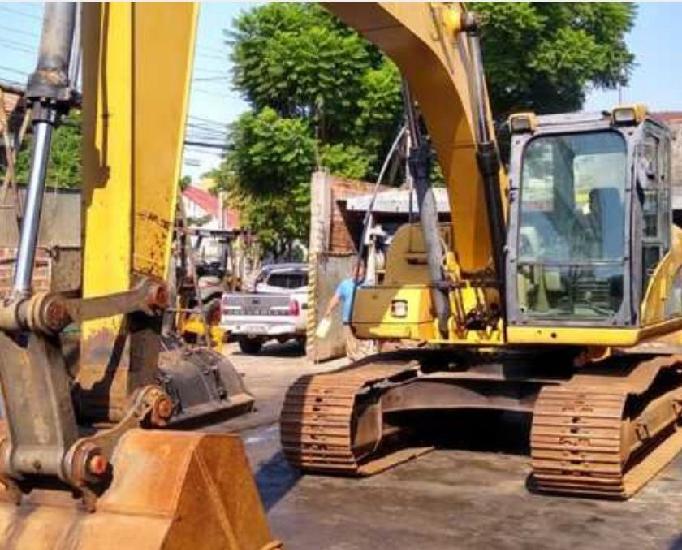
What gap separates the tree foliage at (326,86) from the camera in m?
25.0

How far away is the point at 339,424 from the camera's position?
7137 millimetres

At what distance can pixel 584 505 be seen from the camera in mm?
6387

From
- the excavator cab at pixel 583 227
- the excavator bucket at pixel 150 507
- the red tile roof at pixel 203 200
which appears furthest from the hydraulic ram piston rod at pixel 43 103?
the red tile roof at pixel 203 200

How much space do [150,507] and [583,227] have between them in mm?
4686

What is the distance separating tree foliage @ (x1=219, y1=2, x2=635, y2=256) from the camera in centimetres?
2500

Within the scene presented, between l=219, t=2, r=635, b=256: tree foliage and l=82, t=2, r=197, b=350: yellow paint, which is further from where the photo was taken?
l=219, t=2, r=635, b=256: tree foliage

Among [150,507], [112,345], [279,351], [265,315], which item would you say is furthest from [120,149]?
[279,351]

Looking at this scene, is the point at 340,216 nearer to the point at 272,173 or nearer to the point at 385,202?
the point at 385,202

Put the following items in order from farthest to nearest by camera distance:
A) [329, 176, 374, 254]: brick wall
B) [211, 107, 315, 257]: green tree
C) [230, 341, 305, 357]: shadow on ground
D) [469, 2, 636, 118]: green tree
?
[469, 2, 636, 118]: green tree
[211, 107, 315, 257]: green tree
[329, 176, 374, 254]: brick wall
[230, 341, 305, 357]: shadow on ground

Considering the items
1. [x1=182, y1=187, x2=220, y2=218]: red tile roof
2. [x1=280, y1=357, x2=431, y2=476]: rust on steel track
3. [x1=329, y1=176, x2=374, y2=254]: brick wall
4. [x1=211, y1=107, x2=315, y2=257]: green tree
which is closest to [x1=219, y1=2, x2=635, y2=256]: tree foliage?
[x1=211, y1=107, x2=315, y2=257]: green tree

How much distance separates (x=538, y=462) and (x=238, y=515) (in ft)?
10.9

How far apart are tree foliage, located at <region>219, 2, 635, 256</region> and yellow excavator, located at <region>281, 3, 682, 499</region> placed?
56.1 feet

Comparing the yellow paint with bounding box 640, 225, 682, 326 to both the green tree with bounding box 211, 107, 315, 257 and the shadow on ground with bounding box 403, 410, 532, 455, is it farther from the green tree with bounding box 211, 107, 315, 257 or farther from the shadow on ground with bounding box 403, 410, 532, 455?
the green tree with bounding box 211, 107, 315, 257

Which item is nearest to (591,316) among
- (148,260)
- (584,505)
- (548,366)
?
(548,366)
